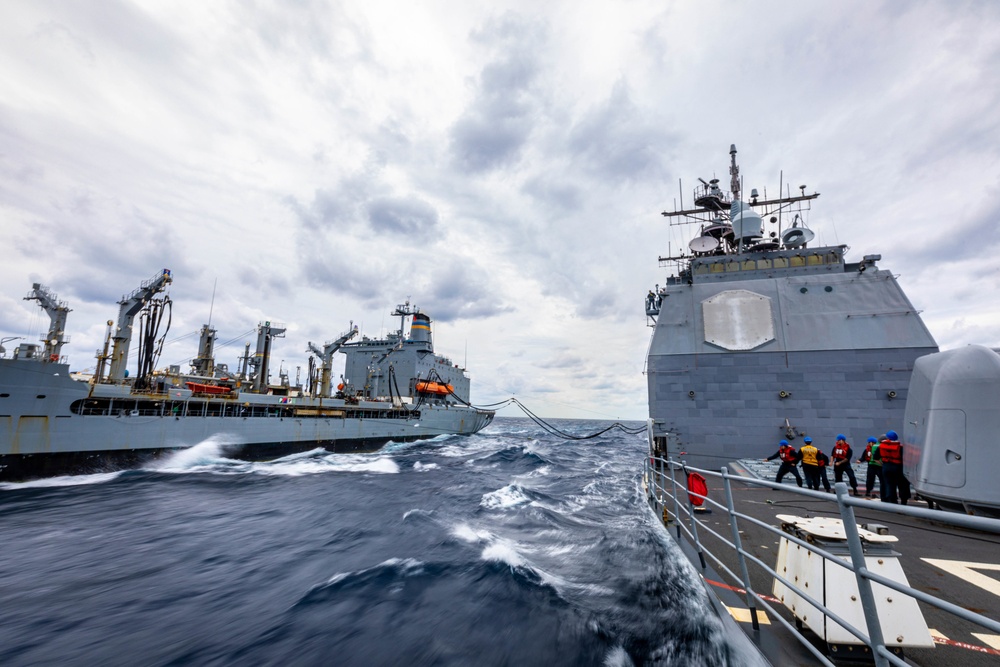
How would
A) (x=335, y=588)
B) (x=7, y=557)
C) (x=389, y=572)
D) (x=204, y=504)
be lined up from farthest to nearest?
(x=204, y=504), (x=7, y=557), (x=389, y=572), (x=335, y=588)

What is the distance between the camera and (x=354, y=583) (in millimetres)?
5926

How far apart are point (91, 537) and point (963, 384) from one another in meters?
17.4

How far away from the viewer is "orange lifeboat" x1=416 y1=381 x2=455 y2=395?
39.3m

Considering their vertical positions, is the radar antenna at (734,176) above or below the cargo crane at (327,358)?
above

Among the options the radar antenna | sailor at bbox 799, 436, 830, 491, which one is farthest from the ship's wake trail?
the radar antenna

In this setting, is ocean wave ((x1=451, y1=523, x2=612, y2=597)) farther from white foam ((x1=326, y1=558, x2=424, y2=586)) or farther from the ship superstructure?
the ship superstructure

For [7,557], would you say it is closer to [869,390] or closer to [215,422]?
[215,422]

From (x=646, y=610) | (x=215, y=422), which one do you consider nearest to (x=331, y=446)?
(x=215, y=422)

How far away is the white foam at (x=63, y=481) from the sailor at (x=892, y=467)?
2558 centimetres

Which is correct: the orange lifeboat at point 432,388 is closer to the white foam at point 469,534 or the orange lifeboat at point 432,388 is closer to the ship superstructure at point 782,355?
the ship superstructure at point 782,355

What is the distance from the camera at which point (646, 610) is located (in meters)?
4.72

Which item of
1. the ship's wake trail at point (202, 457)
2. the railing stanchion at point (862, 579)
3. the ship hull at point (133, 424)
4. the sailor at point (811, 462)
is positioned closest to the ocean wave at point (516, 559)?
the railing stanchion at point (862, 579)

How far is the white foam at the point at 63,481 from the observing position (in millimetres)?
15609

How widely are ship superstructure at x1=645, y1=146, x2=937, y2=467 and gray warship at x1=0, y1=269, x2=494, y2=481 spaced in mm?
23481
